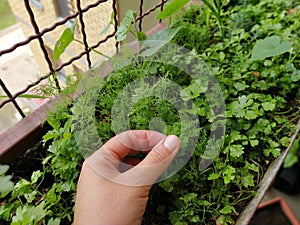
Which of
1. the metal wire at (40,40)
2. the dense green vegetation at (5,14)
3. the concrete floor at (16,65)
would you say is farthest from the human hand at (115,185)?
the dense green vegetation at (5,14)

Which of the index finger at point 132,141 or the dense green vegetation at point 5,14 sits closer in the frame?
the index finger at point 132,141

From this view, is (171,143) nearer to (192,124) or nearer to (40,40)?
(192,124)

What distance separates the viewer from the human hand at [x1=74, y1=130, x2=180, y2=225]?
1.76 feet

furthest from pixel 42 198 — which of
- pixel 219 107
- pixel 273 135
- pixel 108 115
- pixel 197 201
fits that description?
pixel 273 135

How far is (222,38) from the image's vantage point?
97cm

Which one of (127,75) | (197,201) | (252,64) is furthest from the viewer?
(252,64)

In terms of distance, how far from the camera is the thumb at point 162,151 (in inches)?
21.5

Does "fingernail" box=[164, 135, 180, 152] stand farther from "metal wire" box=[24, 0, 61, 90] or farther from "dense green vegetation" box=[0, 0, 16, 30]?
"dense green vegetation" box=[0, 0, 16, 30]

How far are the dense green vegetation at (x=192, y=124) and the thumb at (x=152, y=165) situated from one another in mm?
78

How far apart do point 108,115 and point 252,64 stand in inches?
17.8

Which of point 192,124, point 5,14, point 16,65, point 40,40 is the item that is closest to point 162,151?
point 192,124

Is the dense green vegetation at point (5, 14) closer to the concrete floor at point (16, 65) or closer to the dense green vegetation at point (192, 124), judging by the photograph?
the concrete floor at point (16, 65)

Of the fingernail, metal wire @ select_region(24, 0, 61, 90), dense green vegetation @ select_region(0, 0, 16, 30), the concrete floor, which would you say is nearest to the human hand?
the fingernail

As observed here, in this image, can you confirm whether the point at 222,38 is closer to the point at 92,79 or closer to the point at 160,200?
the point at 92,79
